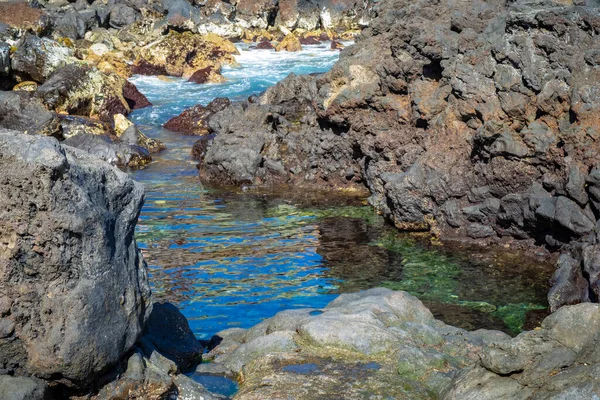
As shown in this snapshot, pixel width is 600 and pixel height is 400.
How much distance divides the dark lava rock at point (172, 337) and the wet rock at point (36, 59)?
21.4m

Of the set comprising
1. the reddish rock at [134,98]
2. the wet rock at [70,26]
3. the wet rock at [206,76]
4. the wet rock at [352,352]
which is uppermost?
the wet rock at [70,26]

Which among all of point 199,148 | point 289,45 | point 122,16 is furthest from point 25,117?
point 122,16

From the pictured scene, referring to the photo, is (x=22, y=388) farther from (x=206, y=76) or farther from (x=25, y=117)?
(x=206, y=76)

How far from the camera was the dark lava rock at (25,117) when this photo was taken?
21.9m

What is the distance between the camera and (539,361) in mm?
6152

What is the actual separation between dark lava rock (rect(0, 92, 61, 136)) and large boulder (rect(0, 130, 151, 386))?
1635 cm

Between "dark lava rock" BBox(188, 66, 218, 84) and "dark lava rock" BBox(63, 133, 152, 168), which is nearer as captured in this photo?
"dark lava rock" BBox(63, 133, 152, 168)

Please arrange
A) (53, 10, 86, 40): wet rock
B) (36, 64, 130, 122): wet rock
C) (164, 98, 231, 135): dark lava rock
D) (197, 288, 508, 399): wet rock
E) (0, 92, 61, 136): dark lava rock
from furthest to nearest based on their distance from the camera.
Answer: (53, 10, 86, 40): wet rock, (164, 98, 231, 135): dark lava rock, (36, 64, 130, 122): wet rock, (0, 92, 61, 136): dark lava rock, (197, 288, 508, 399): wet rock

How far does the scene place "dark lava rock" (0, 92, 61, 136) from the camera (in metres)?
21.9

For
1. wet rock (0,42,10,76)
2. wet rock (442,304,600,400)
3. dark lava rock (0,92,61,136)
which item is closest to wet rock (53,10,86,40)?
wet rock (0,42,10,76)

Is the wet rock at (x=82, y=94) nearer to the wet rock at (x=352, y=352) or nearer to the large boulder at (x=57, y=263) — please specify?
the wet rock at (x=352, y=352)

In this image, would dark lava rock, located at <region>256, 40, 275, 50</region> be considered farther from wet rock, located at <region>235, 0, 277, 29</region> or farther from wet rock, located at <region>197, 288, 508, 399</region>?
wet rock, located at <region>197, 288, 508, 399</region>

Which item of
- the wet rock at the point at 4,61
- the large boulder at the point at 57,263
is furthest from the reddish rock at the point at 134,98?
A: the large boulder at the point at 57,263

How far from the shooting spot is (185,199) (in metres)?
17.5
